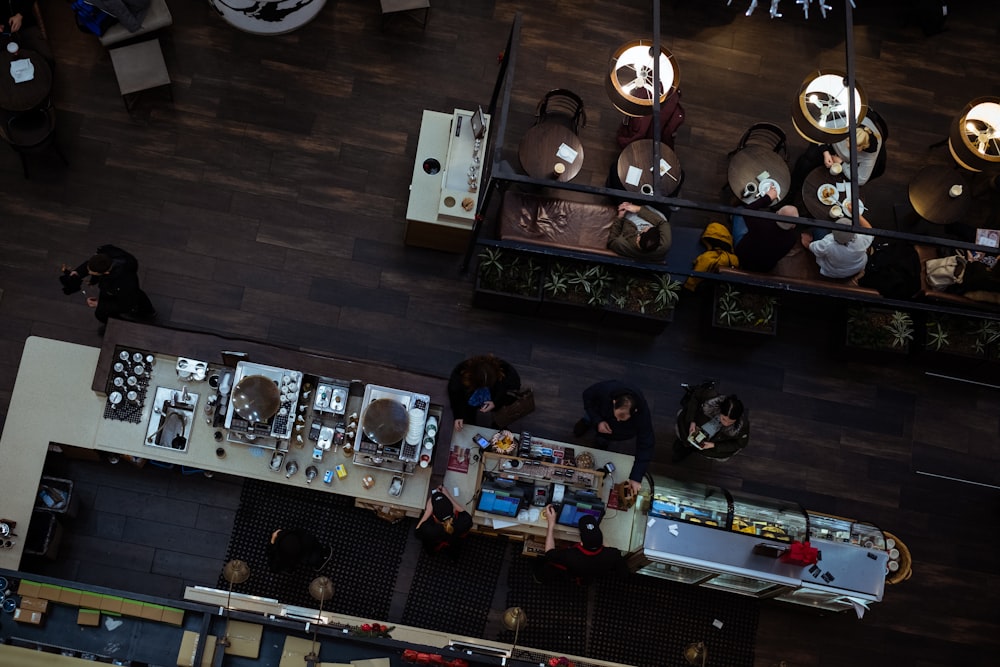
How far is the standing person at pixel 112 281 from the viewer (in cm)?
695

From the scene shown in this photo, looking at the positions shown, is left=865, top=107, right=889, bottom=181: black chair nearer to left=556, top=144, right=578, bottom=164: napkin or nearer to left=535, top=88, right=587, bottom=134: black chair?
left=535, top=88, right=587, bottom=134: black chair

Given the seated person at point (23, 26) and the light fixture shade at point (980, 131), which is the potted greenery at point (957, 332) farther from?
the seated person at point (23, 26)

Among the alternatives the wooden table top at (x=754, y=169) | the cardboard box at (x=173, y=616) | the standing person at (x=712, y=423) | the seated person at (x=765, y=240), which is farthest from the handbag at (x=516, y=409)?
the cardboard box at (x=173, y=616)

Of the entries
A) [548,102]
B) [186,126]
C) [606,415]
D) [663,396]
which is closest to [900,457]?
[663,396]

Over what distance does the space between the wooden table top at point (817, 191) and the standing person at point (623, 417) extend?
2.83 metres

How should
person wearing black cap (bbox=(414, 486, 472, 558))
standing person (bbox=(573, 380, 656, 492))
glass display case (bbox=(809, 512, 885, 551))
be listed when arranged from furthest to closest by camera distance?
glass display case (bbox=(809, 512, 885, 551)), standing person (bbox=(573, 380, 656, 492)), person wearing black cap (bbox=(414, 486, 472, 558))

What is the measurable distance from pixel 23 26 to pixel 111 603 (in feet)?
17.9

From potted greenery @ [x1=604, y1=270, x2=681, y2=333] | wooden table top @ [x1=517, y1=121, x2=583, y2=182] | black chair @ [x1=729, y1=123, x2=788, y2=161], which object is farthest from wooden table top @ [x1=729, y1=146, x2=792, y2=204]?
wooden table top @ [x1=517, y1=121, x2=583, y2=182]

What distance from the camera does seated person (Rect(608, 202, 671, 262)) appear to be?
25.0 ft

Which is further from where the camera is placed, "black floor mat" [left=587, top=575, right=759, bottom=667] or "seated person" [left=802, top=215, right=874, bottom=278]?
"seated person" [left=802, top=215, right=874, bottom=278]

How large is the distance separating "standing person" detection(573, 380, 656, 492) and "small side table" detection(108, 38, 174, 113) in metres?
5.13

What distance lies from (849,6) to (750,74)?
3.24 metres

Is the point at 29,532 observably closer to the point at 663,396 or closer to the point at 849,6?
the point at 663,396

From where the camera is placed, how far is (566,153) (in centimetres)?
820
